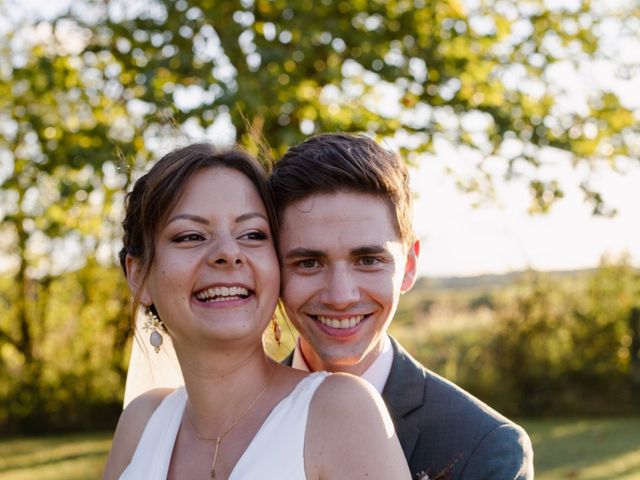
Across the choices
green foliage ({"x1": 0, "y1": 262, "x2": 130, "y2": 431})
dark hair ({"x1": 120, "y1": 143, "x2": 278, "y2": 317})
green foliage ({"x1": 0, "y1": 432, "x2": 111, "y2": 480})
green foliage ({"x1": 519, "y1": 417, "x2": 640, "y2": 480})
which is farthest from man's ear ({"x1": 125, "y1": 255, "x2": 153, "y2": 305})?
green foliage ({"x1": 0, "y1": 262, "x2": 130, "y2": 431})

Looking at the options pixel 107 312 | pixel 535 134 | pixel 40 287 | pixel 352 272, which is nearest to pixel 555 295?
pixel 535 134

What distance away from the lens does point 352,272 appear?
10.0 ft

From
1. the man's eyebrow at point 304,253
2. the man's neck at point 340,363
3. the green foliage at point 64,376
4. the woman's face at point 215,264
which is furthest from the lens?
the green foliage at point 64,376

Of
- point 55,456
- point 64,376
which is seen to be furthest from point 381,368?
point 64,376

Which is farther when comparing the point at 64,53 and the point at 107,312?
the point at 107,312

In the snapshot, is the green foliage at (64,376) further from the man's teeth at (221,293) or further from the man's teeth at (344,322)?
the man's teeth at (221,293)

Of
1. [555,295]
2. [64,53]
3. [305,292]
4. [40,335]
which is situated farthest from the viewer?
[40,335]

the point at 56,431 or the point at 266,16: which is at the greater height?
the point at 266,16

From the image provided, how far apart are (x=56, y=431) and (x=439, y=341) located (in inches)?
265

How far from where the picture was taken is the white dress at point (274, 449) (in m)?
2.62

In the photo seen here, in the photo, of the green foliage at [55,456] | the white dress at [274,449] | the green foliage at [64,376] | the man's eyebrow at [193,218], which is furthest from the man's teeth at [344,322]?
the green foliage at [64,376]

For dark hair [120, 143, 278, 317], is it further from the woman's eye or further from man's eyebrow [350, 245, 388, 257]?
man's eyebrow [350, 245, 388, 257]

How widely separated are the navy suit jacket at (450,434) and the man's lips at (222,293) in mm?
714

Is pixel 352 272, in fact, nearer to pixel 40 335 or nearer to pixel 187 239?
pixel 187 239
